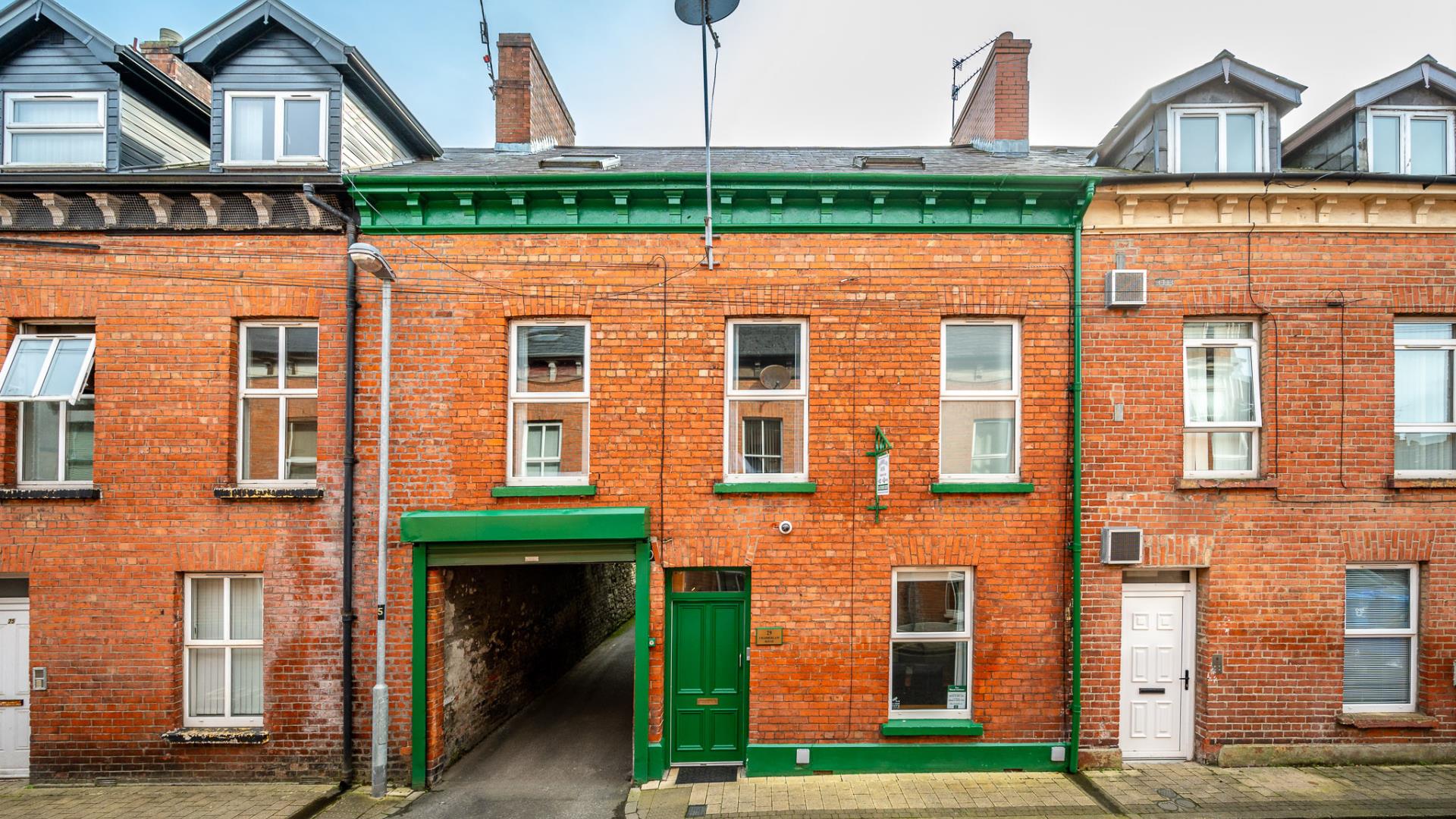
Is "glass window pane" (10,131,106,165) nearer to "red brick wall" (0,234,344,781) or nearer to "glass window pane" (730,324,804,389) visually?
"red brick wall" (0,234,344,781)

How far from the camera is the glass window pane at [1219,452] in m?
7.64

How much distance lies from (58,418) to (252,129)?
13.7 feet

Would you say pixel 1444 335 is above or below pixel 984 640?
above

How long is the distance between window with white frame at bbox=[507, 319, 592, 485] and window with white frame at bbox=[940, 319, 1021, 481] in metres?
4.31

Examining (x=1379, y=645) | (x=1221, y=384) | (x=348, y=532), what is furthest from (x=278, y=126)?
(x=1379, y=645)

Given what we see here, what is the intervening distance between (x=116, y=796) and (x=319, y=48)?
8879 mm

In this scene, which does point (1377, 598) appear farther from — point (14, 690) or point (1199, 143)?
point (14, 690)

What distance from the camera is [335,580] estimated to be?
289 inches

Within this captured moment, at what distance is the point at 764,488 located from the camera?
24.1 feet

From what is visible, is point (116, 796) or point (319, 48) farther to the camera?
point (319, 48)

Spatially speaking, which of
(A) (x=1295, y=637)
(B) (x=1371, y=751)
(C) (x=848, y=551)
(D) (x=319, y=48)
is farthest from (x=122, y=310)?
(B) (x=1371, y=751)

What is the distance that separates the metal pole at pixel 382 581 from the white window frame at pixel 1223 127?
382 inches

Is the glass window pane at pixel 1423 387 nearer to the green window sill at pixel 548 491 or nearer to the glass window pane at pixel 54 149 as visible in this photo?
the green window sill at pixel 548 491

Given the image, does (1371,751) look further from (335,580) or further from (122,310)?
(122,310)
